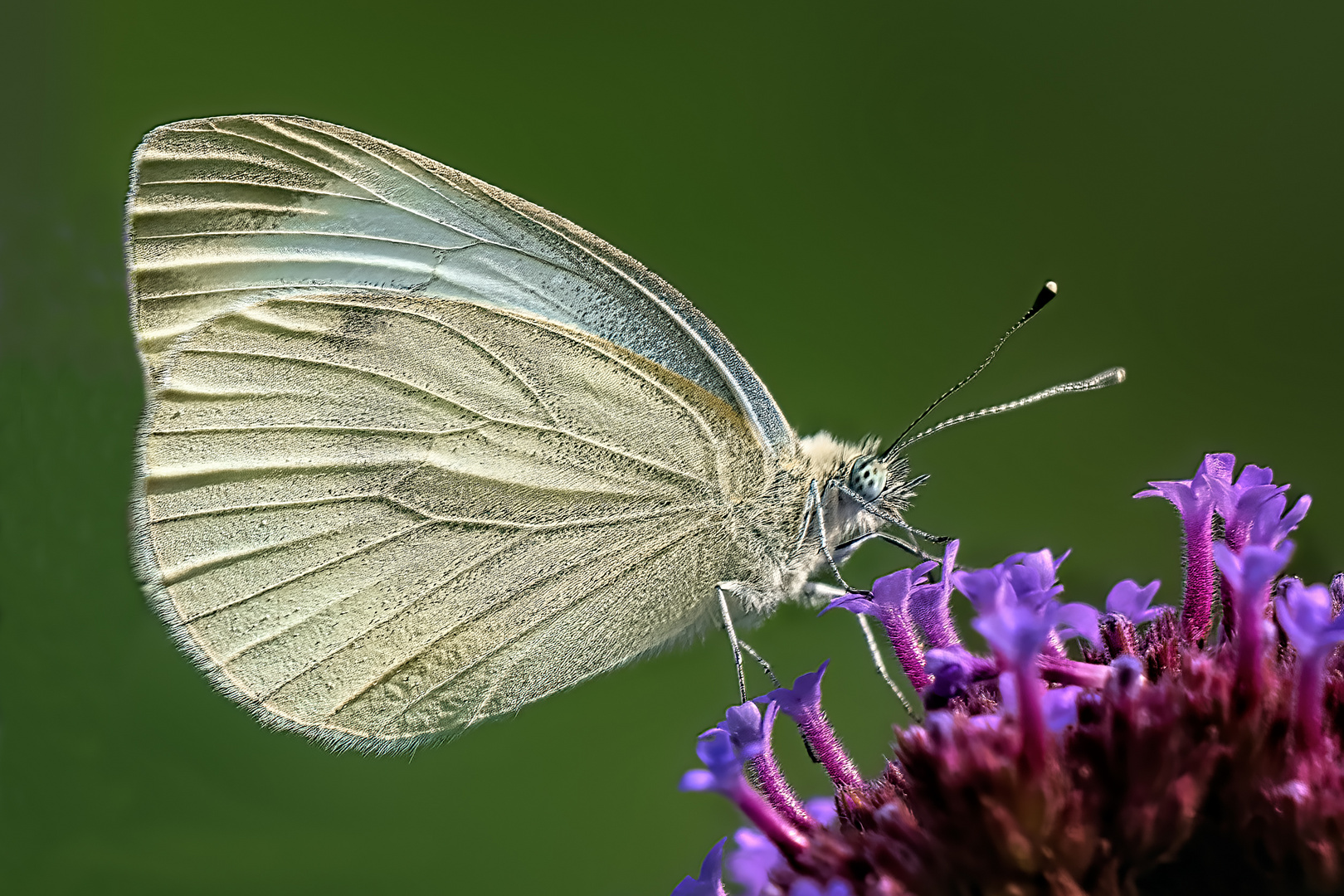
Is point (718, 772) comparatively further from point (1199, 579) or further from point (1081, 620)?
point (1199, 579)

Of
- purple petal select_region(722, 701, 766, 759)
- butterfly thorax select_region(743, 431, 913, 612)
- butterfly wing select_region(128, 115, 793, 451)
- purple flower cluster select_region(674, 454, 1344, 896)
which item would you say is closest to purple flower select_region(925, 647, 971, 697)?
purple flower cluster select_region(674, 454, 1344, 896)

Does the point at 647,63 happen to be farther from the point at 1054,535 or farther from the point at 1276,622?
the point at 1276,622

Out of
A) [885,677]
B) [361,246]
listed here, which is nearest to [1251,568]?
[885,677]

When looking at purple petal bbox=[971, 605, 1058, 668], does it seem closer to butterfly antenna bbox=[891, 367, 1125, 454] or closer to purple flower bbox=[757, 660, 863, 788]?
purple flower bbox=[757, 660, 863, 788]

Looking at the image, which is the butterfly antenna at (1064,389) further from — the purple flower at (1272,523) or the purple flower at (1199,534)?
the purple flower at (1272,523)

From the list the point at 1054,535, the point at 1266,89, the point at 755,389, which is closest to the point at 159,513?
the point at 755,389

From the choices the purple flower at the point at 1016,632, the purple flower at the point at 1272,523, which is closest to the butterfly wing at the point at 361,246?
the purple flower at the point at 1272,523
